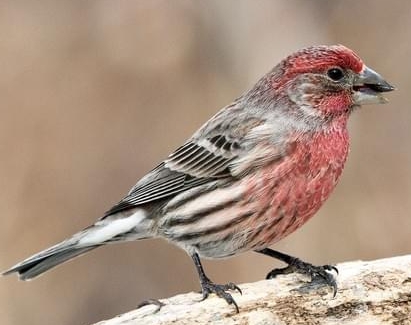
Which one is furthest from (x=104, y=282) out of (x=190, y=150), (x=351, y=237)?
(x=190, y=150)

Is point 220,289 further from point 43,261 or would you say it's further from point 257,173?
point 43,261

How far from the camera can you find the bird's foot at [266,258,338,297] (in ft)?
22.2

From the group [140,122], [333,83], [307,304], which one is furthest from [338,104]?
[140,122]

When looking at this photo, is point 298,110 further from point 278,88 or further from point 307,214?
point 307,214

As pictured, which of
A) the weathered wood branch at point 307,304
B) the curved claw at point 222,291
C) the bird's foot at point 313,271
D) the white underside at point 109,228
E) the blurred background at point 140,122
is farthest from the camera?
the blurred background at point 140,122

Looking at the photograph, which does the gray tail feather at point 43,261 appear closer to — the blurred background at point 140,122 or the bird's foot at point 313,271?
the bird's foot at point 313,271

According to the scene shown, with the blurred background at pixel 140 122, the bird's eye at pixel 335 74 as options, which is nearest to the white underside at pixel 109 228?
the bird's eye at pixel 335 74

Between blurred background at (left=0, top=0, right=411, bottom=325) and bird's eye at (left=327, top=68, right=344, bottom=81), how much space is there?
11.1 ft

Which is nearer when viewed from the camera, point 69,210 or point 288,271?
point 288,271

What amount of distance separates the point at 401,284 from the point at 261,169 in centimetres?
115

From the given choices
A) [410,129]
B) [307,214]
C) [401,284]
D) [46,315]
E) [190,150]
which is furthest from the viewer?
[410,129]

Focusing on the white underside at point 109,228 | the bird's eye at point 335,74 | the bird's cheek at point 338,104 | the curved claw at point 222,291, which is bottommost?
the curved claw at point 222,291

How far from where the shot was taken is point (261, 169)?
23.4ft

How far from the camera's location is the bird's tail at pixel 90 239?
24.5ft
